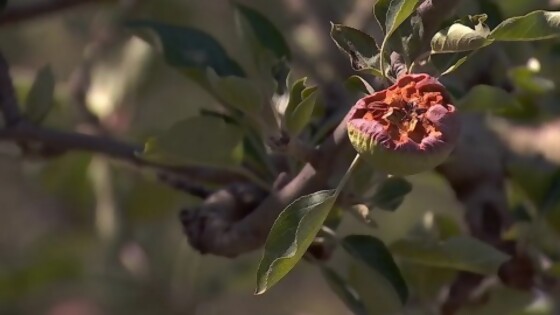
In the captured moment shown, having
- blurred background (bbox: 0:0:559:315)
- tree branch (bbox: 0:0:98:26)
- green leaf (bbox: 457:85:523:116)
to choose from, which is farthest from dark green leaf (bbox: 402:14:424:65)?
blurred background (bbox: 0:0:559:315)

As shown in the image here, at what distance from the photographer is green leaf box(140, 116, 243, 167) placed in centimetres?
108

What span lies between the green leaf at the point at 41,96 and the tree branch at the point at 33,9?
242mm

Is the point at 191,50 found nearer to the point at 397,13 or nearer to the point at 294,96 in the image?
the point at 294,96

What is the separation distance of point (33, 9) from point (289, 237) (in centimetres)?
72

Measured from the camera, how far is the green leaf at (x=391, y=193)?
1036 millimetres

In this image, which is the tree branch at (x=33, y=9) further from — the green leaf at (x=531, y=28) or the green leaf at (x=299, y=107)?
the green leaf at (x=531, y=28)

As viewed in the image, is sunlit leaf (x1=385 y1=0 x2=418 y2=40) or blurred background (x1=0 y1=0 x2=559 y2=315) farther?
blurred background (x1=0 y1=0 x2=559 y2=315)

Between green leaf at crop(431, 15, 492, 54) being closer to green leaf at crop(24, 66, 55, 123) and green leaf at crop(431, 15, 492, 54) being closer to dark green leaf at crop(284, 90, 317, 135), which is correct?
dark green leaf at crop(284, 90, 317, 135)

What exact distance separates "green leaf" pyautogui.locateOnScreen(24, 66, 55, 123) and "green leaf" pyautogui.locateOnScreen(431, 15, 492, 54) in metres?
0.46

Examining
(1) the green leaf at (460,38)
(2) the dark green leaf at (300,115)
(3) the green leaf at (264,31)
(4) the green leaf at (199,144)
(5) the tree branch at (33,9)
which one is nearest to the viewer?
(1) the green leaf at (460,38)

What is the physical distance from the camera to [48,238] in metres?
2.08

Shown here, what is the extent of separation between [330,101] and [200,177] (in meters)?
0.20

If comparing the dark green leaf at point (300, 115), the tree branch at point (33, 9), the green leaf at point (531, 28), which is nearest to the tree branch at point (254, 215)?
the dark green leaf at point (300, 115)

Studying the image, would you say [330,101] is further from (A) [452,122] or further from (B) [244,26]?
(A) [452,122]
